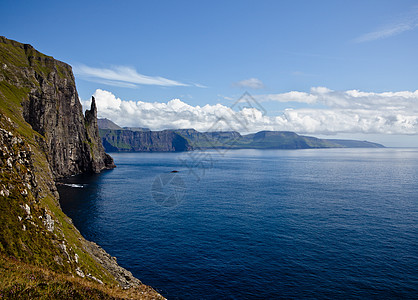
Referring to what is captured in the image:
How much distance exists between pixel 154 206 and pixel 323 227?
60894 mm

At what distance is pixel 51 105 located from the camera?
519ft

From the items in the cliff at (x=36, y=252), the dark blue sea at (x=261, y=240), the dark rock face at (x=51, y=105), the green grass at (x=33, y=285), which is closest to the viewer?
the green grass at (x=33, y=285)

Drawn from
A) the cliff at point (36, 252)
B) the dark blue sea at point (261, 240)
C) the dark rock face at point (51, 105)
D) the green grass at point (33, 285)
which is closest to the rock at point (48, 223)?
the cliff at point (36, 252)

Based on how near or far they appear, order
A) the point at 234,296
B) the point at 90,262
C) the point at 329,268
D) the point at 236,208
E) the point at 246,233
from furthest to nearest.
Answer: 1. the point at 236,208
2. the point at 246,233
3. the point at 329,268
4. the point at 234,296
5. the point at 90,262

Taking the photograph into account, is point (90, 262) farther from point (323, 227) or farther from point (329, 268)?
point (323, 227)

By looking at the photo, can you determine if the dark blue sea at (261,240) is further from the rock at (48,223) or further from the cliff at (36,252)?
the rock at (48,223)

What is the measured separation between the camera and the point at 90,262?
4150 cm

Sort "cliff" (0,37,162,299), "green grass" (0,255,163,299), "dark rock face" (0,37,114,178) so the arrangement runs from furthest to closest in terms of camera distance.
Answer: "dark rock face" (0,37,114,178) → "cliff" (0,37,162,299) → "green grass" (0,255,163,299)

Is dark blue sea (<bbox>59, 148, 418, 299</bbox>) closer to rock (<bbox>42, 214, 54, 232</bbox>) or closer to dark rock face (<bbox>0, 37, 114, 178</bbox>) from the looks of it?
rock (<bbox>42, 214, 54, 232</bbox>)

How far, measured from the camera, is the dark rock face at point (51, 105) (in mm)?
141875

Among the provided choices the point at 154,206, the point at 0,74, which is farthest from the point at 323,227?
the point at 0,74

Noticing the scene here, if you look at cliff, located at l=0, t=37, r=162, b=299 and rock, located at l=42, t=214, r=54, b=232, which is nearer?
cliff, located at l=0, t=37, r=162, b=299

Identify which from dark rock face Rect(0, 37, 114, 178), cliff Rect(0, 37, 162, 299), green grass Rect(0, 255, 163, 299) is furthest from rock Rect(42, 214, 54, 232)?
dark rock face Rect(0, 37, 114, 178)

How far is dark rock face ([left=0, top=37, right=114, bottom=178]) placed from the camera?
465ft
